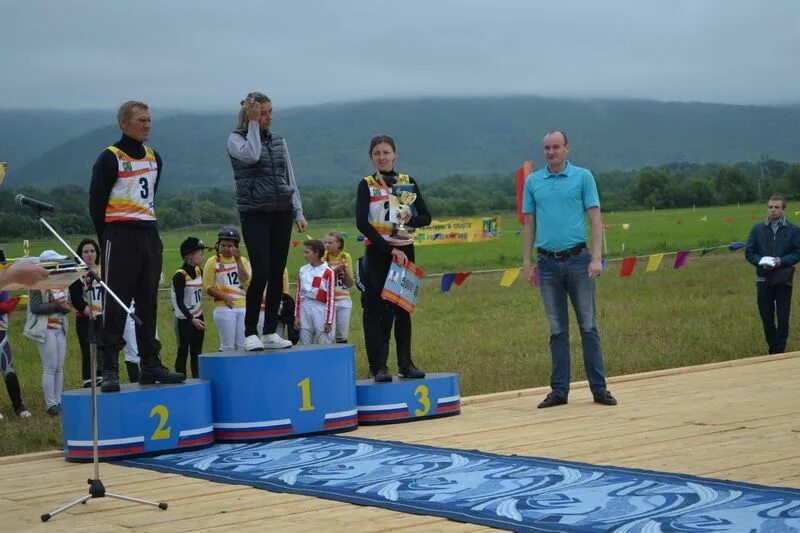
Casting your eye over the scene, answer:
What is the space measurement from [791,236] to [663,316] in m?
5.48

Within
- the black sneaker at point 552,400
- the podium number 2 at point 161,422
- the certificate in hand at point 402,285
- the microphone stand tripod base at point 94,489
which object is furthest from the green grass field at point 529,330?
the microphone stand tripod base at point 94,489

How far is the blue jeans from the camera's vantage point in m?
8.53

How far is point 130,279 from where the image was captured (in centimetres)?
743

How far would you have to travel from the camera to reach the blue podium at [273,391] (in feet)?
25.0

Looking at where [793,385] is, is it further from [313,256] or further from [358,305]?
[358,305]

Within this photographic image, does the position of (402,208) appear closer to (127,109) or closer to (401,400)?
(401,400)

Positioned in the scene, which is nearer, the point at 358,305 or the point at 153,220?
the point at 153,220

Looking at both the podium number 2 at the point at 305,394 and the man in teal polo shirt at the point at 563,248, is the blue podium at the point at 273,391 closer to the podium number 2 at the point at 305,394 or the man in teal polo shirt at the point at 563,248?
the podium number 2 at the point at 305,394

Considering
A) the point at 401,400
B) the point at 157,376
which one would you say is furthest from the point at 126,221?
the point at 401,400

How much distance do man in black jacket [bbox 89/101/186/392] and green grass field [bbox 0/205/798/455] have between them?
153 cm

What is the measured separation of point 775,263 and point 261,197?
7.09 meters

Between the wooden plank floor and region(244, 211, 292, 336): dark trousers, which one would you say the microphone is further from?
region(244, 211, 292, 336): dark trousers

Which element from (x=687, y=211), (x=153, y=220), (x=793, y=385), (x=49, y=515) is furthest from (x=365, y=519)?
(x=687, y=211)

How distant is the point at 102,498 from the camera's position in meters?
5.93
